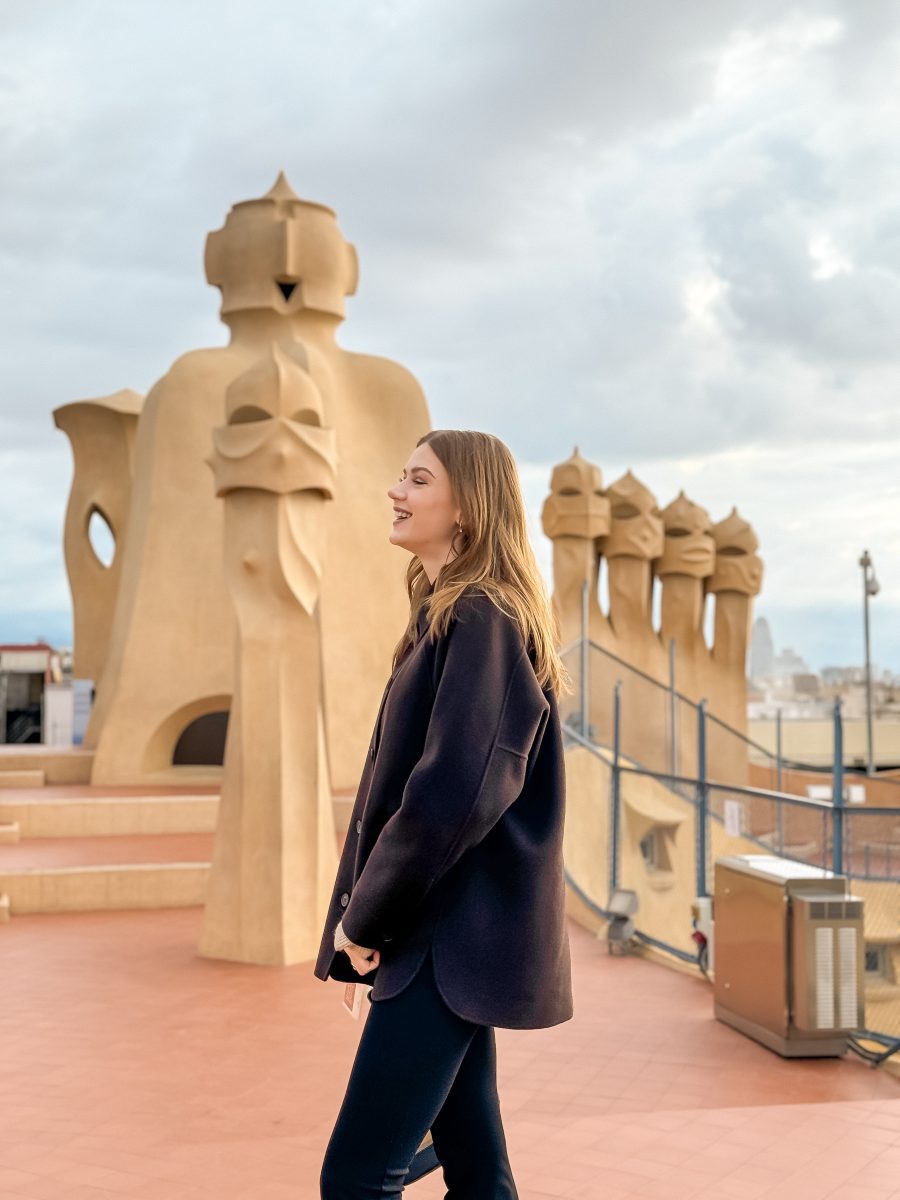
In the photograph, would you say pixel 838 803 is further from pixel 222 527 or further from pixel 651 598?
pixel 651 598

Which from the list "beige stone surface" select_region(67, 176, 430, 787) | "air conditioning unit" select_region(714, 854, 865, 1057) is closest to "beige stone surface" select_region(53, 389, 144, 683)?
"beige stone surface" select_region(67, 176, 430, 787)

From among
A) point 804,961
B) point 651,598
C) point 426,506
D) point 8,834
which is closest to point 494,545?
point 426,506

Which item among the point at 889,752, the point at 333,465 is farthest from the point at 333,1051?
the point at 889,752

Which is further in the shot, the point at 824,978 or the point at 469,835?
the point at 824,978

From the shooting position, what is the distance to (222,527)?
18016 mm

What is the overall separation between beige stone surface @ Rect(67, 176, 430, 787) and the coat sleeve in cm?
1549

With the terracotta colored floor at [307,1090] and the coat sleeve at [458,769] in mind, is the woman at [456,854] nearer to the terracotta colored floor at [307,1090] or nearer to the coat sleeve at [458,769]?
the coat sleeve at [458,769]

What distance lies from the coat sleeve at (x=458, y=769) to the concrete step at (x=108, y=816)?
39.3ft

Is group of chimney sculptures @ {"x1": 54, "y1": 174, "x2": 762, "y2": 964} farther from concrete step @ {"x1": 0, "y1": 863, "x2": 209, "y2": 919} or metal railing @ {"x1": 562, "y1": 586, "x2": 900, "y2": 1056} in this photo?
concrete step @ {"x1": 0, "y1": 863, "x2": 209, "y2": 919}

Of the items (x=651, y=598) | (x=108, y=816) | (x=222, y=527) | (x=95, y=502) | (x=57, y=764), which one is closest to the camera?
(x=108, y=816)

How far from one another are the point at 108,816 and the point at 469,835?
481 inches

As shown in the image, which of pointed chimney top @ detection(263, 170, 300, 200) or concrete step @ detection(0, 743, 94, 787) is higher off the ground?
pointed chimney top @ detection(263, 170, 300, 200)

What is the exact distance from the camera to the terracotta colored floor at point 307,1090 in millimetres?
4004

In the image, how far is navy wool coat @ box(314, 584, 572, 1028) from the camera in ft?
7.08
